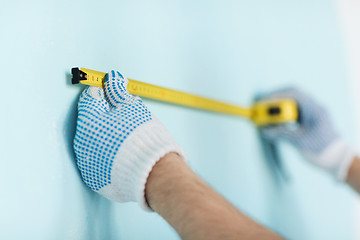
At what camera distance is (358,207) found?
1.53 m

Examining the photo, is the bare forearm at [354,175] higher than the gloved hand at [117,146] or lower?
lower

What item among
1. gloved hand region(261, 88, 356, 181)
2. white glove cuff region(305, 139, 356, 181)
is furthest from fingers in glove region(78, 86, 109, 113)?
white glove cuff region(305, 139, 356, 181)

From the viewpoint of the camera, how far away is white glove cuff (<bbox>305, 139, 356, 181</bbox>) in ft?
3.81

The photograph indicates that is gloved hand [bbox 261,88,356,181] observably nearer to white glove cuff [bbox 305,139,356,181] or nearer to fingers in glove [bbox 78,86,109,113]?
white glove cuff [bbox 305,139,356,181]

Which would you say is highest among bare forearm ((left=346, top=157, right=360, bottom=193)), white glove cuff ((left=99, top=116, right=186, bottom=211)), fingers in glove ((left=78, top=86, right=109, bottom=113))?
fingers in glove ((left=78, top=86, right=109, bottom=113))

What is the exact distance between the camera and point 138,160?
0.54m

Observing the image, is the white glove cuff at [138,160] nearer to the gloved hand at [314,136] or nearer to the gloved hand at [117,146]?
the gloved hand at [117,146]

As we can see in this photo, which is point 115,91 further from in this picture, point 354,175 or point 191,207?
point 354,175

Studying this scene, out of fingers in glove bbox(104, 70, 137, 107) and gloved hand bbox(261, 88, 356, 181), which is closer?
fingers in glove bbox(104, 70, 137, 107)

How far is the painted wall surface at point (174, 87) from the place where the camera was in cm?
53

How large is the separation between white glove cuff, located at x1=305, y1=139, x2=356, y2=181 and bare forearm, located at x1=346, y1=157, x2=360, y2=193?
0.01m

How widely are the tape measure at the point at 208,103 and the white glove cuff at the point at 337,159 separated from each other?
0.15m

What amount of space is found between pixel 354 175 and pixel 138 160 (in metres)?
0.87

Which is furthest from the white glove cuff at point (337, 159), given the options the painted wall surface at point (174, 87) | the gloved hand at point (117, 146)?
the gloved hand at point (117, 146)
